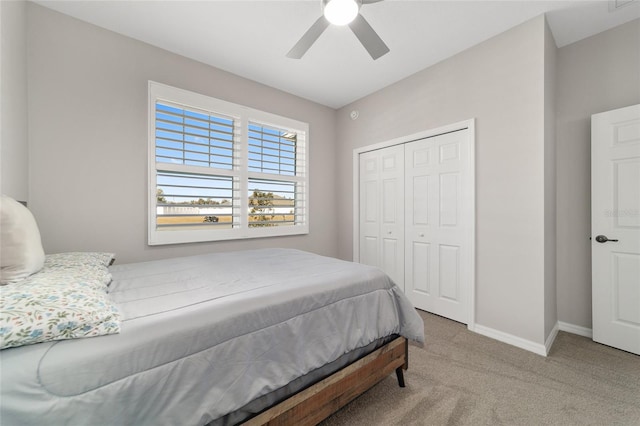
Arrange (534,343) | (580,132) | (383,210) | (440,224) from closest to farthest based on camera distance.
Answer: (534,343) → (580,132) → (440,224) → (383,210)

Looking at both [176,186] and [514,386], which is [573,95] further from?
[176,186]

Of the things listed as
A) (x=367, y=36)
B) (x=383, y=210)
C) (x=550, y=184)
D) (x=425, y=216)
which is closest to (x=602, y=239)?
(x=550, y=184)

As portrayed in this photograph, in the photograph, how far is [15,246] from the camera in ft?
3.37

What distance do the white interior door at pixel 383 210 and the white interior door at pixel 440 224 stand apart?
12 cm

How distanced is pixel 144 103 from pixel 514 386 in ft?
12.6

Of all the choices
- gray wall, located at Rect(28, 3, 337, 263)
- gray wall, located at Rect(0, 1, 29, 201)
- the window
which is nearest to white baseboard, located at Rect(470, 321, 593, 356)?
the window

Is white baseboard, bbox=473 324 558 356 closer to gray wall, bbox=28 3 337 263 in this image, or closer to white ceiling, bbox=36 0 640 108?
white ceiling, bbox=36 0 640 108

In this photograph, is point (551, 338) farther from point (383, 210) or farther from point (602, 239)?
point (383, 210)

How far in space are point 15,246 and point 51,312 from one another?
0.47 m

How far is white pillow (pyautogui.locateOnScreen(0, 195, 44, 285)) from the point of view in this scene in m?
0.99

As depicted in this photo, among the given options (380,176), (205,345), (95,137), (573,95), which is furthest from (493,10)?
(95,137)

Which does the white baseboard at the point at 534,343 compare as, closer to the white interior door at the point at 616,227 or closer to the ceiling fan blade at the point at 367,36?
the white interior door at the point at 616,227

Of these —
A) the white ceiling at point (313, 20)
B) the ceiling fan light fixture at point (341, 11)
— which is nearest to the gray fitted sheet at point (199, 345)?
the ceiling fan light fixture at point (341, 11)

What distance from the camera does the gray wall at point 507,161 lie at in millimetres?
2201
